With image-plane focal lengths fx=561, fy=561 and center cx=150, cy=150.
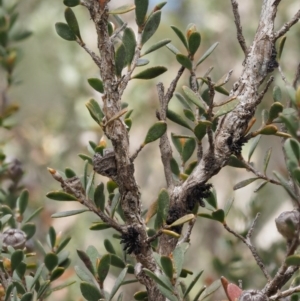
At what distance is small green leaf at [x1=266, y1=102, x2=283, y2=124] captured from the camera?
1.93 feet

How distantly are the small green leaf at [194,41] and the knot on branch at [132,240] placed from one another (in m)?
0.23

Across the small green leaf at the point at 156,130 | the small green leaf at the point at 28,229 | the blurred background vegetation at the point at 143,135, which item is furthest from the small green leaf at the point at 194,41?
the blurred background vegetation at the point at 143,135

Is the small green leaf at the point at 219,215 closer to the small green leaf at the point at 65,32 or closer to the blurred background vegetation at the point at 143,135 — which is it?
the small green leaf at the point at 65,32

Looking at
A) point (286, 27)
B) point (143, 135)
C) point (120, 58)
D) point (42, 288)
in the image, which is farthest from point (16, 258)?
point (143, 135)

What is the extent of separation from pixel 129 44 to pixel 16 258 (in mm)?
280

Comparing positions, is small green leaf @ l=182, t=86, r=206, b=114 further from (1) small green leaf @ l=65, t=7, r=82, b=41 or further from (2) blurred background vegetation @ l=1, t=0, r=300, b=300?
(2) blurred background vegetation @ l=1, t=0, r=300, b=300

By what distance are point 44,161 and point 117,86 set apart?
122 centimetres

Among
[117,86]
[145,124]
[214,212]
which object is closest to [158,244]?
[214,212]

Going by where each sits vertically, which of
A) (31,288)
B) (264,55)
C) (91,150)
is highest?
(264,55)

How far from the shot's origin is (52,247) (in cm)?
79

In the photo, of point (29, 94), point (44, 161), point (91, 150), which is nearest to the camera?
point (91, 150)

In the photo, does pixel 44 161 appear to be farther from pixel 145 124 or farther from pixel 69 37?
pixel 69 37

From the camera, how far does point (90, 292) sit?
24.1 inches

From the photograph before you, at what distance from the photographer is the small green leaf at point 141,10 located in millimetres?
643
